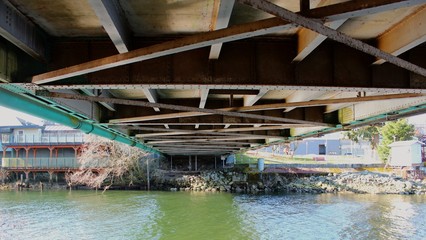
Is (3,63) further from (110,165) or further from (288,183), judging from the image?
(288,183)

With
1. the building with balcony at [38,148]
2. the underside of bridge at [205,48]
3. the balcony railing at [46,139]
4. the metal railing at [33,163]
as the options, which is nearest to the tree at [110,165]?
the building with balcony at [38,148]

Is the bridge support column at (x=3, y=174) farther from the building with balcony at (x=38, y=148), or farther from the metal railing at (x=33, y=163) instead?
the metal railing at (x=33, y=163)

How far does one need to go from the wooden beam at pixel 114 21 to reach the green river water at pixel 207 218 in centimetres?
1772

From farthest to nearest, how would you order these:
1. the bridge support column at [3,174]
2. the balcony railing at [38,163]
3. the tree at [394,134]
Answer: the tree at [394,134] → the balcony railing at [38,163] → the bridge support column at [3,174]

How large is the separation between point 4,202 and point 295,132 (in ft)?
104

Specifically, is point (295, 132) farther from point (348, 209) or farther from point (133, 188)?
point (133, 188)

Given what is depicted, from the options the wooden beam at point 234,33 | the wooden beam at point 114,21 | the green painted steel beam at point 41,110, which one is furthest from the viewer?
the green painted steel beam at point 41,110

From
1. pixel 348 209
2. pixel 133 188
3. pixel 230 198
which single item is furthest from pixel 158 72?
pixel 133 188

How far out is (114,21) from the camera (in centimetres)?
570

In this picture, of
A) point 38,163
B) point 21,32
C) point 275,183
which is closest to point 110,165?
point 38,163

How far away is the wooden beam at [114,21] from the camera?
199 inches

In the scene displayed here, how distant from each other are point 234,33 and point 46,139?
2403 inches

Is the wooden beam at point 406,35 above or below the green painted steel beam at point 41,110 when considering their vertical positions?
above

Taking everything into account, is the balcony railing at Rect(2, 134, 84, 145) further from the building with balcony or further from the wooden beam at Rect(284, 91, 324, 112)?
the wooden beam at Rect(284, 91, 324, 112)
